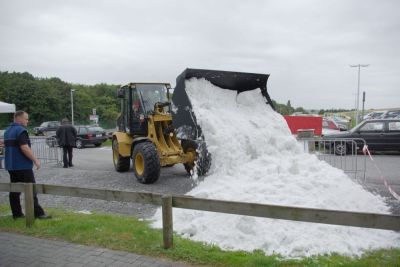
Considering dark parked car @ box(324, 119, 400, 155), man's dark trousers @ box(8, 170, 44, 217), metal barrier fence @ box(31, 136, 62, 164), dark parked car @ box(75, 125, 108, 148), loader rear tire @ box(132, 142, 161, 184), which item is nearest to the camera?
man's dark trousers @ box(8, 170, 44, 217)

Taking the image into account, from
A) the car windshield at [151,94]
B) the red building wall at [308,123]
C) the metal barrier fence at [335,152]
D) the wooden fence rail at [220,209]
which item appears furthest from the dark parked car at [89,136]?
the wooden fence rail at [220,209]

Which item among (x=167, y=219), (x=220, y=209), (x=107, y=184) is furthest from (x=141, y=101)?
(x=220, y=209)

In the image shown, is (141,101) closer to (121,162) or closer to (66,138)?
(121,162)

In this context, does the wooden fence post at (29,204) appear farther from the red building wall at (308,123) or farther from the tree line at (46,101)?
the tree line at (46,101)

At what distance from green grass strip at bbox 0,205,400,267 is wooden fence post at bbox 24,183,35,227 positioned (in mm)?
112

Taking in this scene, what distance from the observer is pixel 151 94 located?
11383 millimetres

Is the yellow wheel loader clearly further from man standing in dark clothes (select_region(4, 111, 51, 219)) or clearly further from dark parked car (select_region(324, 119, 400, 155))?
dark parked car (select_region(324, 119, 400, 155))

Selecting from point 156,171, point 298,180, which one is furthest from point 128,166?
point 298,180

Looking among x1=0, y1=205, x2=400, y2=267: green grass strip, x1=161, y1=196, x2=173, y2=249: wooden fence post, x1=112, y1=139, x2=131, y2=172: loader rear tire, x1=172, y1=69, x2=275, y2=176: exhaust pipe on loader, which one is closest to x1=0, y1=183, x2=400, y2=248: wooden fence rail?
x1=161, y1=196, x2=173, y2=249: wooden fence post

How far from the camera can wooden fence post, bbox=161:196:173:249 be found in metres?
5.01

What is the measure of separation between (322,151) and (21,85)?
199 ft

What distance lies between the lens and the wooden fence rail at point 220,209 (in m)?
4.08

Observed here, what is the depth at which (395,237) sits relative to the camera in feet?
18.1

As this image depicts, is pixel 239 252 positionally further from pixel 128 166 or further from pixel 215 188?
pixel 128 166
